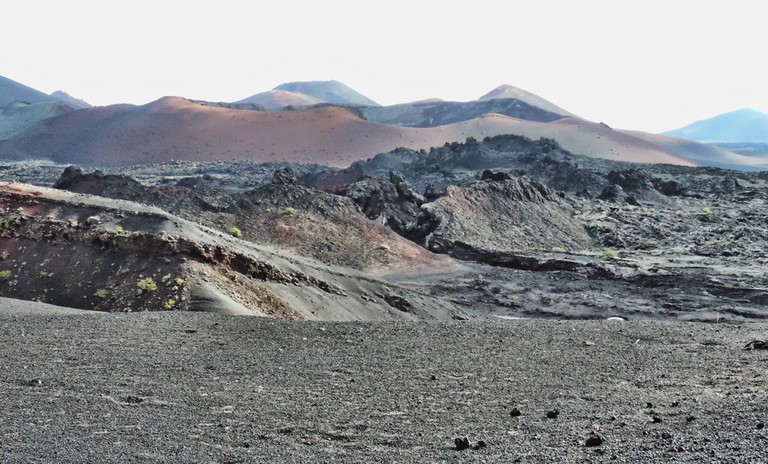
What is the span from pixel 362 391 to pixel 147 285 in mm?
5213

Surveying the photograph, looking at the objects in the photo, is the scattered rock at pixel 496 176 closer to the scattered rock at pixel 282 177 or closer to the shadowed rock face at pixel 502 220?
the shadowed rock face at pixel 502 220

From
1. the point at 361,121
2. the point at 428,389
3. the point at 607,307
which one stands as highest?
the point at 361,121

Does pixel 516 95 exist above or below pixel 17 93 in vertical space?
above

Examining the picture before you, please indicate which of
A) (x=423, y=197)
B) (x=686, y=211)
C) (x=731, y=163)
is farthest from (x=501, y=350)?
(x=731, y=163)

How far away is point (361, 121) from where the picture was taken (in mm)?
81562

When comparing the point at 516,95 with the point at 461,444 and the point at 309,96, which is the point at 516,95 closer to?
the point at 309,96

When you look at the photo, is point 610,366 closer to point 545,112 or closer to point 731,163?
point 731,163

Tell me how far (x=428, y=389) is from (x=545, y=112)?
4733 inches

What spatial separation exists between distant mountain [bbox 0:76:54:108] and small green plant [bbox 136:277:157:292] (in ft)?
385

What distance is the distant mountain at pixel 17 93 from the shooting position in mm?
116625

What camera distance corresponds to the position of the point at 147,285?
10.8m

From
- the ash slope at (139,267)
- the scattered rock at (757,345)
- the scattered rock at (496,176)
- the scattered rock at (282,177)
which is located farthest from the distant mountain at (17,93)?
the scattered rock at (757,345)

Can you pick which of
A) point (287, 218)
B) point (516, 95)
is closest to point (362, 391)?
point (287, 218)

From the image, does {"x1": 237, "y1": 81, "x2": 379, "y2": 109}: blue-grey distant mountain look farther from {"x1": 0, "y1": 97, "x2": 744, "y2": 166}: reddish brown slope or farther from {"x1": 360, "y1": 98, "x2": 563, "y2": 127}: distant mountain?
{"x1": 0, "y1": 97, "x2": 744, "y2": 166}: reddish brown slope
